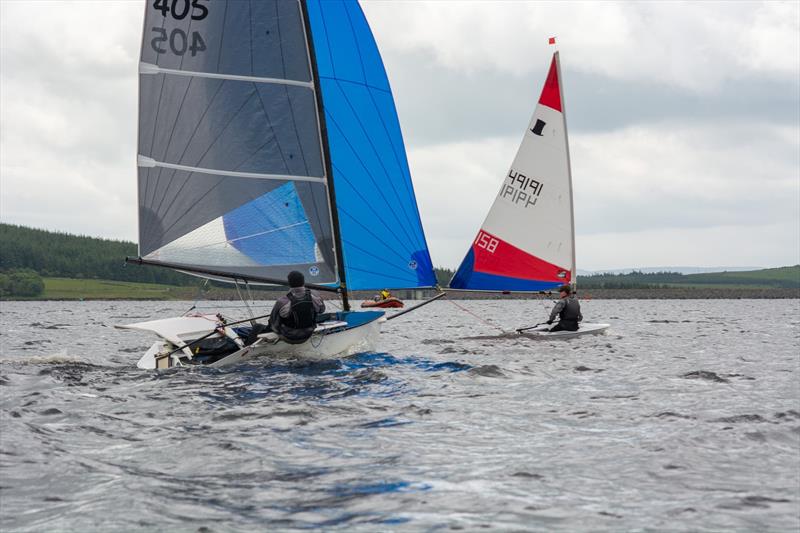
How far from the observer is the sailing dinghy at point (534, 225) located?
93.1ft

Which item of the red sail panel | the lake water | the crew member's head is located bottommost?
the lake water

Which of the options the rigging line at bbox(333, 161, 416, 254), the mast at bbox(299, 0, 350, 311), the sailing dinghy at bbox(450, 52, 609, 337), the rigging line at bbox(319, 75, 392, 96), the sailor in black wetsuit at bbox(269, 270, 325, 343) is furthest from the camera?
the sailing dinghy at bbox(450, 52, 609, 337)

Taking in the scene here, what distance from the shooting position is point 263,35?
18938 mm

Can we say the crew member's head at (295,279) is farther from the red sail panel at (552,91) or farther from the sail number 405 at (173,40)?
the red sail panel at (552,91)

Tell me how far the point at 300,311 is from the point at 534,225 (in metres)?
13.6

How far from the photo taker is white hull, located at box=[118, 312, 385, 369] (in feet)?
56.3

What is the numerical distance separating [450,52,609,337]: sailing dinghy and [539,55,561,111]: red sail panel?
13 cm

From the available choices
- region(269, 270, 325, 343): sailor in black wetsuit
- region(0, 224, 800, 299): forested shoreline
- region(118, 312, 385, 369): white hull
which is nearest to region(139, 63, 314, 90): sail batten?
region(269, 270, 325, 343): sailor in black wetsuit

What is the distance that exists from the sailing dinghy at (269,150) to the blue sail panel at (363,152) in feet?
0.09

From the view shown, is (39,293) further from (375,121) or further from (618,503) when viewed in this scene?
(618,503)

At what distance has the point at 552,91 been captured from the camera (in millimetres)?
29172

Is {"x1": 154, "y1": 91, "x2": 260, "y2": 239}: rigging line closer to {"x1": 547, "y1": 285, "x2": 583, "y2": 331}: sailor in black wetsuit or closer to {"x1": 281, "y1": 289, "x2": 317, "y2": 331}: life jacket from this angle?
{"x1": 281, "y1": 289, "x2": 317, "y2": 331}: life jacket

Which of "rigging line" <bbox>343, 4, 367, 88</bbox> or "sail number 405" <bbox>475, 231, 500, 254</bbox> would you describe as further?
"sail number 405" <bbox>475, 231, 500, 254</bbox>

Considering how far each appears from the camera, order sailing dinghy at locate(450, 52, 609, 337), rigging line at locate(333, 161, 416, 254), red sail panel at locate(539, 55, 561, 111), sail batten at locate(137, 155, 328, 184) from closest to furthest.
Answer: sail batten at locate(137, 155, 328, 184) → rigging line at locate(333, 161, 416, 254) → sailing dinghy at locate(450, 52, 609, 337) → red sail panel at locate(539, 55, 561, 111)
